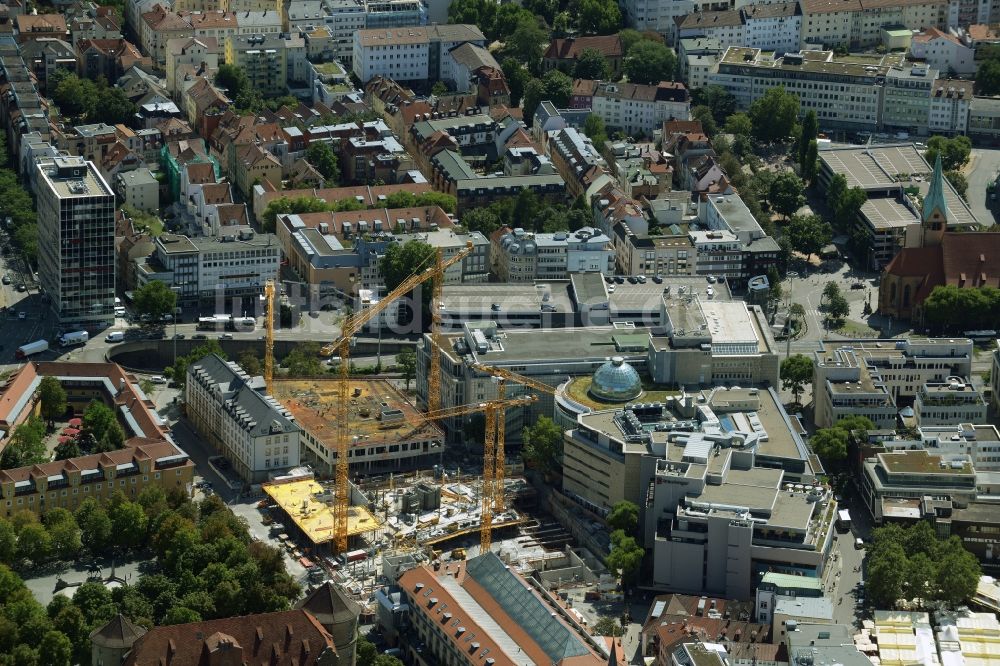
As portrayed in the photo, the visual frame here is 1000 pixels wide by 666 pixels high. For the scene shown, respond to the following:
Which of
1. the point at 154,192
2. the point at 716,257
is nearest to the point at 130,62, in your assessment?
the point at 154,192

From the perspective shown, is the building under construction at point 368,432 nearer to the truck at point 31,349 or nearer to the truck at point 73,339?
the truck at point 73,339

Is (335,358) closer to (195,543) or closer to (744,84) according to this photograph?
(195,543)

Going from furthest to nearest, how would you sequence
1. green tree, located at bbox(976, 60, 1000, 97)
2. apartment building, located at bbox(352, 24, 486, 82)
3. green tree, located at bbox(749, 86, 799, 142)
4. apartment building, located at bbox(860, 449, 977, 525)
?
apartment building, located at bbox(352, 24, 486, 82) < green tree, located at bbox(976, 60, 1000, 97) < green tree, located at bbox(749, 86, 799, 142) < apartment building, located at bbox(860, 449, 977, 525)

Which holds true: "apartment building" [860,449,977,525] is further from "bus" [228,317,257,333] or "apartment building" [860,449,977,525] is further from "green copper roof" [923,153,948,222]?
"bus" [228,317,257,333]

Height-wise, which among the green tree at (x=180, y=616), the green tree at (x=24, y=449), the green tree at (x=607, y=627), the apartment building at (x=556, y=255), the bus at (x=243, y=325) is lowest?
the green tree at (x=607, y=627)

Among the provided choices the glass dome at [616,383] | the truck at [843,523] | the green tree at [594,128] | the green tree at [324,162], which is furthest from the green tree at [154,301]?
the truck at [843,523]

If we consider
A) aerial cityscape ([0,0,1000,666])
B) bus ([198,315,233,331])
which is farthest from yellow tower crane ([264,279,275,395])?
bus ([198,315,233,331])

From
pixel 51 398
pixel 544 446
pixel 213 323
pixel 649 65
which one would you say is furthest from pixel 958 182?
pixel 51 398
